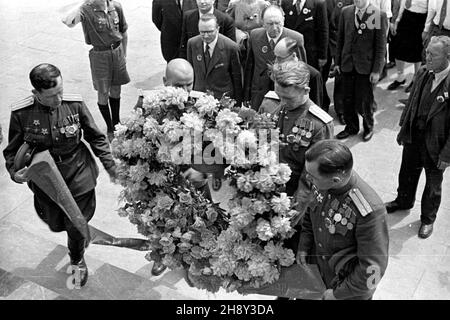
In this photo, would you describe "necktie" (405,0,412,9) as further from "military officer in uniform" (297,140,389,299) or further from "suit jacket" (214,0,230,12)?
"military officer in uniform" (297,140,389,299)

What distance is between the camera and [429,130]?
466cm

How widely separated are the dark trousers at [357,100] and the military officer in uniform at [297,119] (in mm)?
2085

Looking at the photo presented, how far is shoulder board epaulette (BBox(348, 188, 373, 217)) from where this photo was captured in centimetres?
316

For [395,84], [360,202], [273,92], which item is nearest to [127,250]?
[273,92]

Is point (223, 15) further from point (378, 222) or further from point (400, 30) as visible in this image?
point (378, 222)

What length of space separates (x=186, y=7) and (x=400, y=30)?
239 centimetres

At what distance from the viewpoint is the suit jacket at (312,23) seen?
19.9 ft

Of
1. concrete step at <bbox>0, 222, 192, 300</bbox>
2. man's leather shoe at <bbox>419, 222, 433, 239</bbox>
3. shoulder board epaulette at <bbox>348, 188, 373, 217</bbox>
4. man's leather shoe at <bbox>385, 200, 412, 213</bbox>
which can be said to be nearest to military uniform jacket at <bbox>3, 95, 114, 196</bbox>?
concrete step at <bbox>0, 222, 192, 300</bbox>

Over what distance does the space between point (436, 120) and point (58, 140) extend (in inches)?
107

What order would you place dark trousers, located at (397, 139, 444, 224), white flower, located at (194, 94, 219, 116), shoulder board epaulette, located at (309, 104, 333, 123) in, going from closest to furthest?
white flower, located at (194, 94, 219, 116)
shoulder board epaulette, located at (309, 104, 333, 123)
dark trousers, located at (397, 139, 444, 224)

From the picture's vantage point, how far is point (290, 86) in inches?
156

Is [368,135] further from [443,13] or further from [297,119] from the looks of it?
[297,119]

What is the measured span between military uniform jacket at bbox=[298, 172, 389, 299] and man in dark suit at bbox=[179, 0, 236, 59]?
296 cm

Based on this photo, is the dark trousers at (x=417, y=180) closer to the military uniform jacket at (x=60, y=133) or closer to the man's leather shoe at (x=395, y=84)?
the man's leather shoe at (x=395, y=84)
